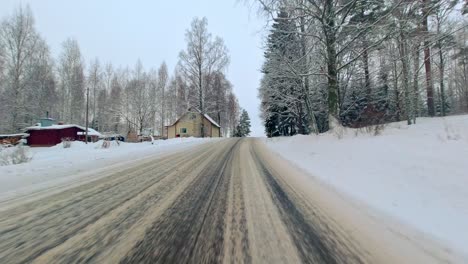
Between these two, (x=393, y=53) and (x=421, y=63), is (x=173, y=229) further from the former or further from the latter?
(x=421, y=63)

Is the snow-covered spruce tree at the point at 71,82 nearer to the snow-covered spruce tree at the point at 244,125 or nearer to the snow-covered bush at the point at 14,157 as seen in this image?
the snow-covered spruce tree at the point at 244,125

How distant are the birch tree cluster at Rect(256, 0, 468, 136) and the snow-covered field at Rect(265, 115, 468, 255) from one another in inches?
145

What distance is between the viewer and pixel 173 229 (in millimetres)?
2396

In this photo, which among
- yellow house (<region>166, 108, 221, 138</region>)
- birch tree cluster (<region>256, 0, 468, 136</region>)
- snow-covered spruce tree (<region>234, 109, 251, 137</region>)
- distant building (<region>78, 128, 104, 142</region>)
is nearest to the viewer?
birch tree cluster (<region>256, 0, 468, 136</region>)

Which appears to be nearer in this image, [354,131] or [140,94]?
[354,131]

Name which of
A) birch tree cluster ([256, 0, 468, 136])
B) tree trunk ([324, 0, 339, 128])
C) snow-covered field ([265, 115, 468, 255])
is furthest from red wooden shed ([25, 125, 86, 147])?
snow-covered field ([265, 115, 468, 255])

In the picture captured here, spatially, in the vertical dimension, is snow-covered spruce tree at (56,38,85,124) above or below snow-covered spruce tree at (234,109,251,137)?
above

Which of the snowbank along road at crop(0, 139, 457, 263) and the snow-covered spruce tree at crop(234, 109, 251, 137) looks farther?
the snow-covered spruce tree at crop(234, 109, 251, 137)

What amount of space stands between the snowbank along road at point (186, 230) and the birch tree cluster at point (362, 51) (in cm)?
808

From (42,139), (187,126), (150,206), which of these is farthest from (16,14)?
(150,206)

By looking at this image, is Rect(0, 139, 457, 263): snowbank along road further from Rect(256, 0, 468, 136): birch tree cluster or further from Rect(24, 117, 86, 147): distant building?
Rect(24, 117, 86, 147): distant building

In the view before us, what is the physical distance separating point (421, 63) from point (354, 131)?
1093 cm

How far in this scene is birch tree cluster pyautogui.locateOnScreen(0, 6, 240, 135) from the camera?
2883 cm

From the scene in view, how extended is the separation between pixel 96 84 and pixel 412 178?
164 ft
